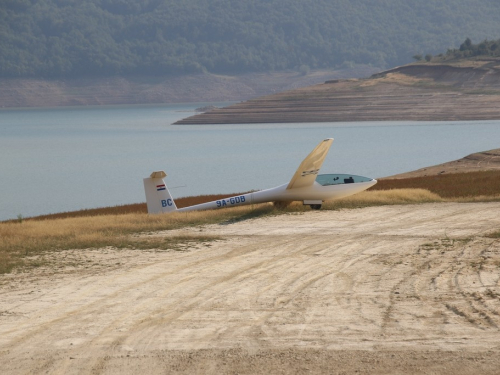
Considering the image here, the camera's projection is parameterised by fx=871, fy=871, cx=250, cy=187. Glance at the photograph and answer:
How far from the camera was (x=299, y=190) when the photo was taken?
29.3 metres

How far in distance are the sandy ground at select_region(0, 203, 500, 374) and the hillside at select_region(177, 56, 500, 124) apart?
135m

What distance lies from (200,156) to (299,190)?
268 feet

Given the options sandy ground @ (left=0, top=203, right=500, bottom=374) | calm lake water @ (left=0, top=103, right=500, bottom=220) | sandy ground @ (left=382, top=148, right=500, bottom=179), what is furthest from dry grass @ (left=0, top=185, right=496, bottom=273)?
sandy ground @ (left=382, top=148, right=500, bottom=179)

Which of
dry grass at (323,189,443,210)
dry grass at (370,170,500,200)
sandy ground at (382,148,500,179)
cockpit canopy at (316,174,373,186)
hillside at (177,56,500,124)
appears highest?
hillside at (177,56,500,124)

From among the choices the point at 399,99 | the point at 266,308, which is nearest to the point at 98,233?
the point at 266,308

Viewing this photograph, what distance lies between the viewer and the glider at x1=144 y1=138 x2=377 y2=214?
1140 inches

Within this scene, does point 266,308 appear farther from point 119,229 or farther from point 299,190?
point 299,190

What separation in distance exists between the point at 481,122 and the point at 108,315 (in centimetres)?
14387

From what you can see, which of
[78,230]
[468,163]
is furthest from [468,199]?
[468,163]

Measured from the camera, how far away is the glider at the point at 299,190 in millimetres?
28953

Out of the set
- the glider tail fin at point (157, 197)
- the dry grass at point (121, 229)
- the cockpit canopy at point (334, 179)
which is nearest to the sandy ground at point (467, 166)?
the dry grass at point (121, 229)

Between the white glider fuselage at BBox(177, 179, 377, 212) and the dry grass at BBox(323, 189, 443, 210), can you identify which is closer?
the white glider fuselage at BBox(177, 179, 377, 212)

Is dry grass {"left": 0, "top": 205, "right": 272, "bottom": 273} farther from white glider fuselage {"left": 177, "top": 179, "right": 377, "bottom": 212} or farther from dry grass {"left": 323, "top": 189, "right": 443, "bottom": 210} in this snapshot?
dry grass {"left": 323, "top": 189, "right": 443, "bottom": 210}

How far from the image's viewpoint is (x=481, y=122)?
496 ft
